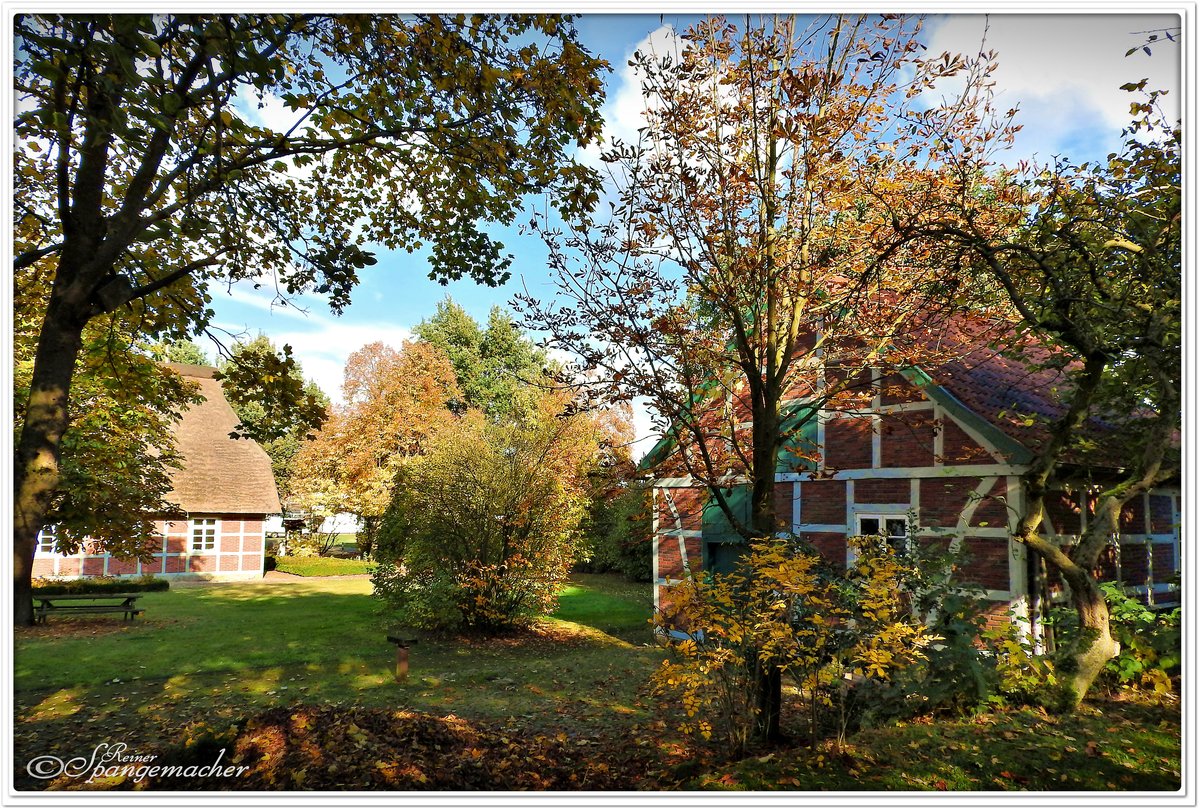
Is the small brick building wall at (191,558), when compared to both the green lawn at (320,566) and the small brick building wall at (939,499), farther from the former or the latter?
the small brick building wall at (939,499)

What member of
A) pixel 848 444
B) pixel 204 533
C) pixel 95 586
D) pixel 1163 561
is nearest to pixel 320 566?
pixel 204 533

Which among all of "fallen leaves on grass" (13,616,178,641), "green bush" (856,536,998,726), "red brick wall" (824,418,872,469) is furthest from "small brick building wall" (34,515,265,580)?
"green bush" (856,536,998,726)

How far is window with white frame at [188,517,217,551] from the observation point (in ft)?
73.6

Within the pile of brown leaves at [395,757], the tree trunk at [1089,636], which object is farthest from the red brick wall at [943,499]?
the pile of brown leaves at [395,757]

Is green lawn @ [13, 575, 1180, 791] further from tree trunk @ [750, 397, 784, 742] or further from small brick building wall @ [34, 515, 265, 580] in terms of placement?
small brick building wall @ [34, 515, 265, 580]

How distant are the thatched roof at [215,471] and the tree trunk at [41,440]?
20.4 m

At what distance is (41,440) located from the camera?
13.2ft

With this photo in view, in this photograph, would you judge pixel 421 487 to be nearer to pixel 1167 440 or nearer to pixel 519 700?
pixel 519 700

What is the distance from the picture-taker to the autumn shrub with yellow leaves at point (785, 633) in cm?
484

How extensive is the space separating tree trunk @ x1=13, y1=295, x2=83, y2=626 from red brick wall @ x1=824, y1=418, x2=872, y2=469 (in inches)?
346

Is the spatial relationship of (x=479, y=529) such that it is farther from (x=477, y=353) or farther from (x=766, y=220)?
(x=477, y=353)

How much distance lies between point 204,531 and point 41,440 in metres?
22.0
